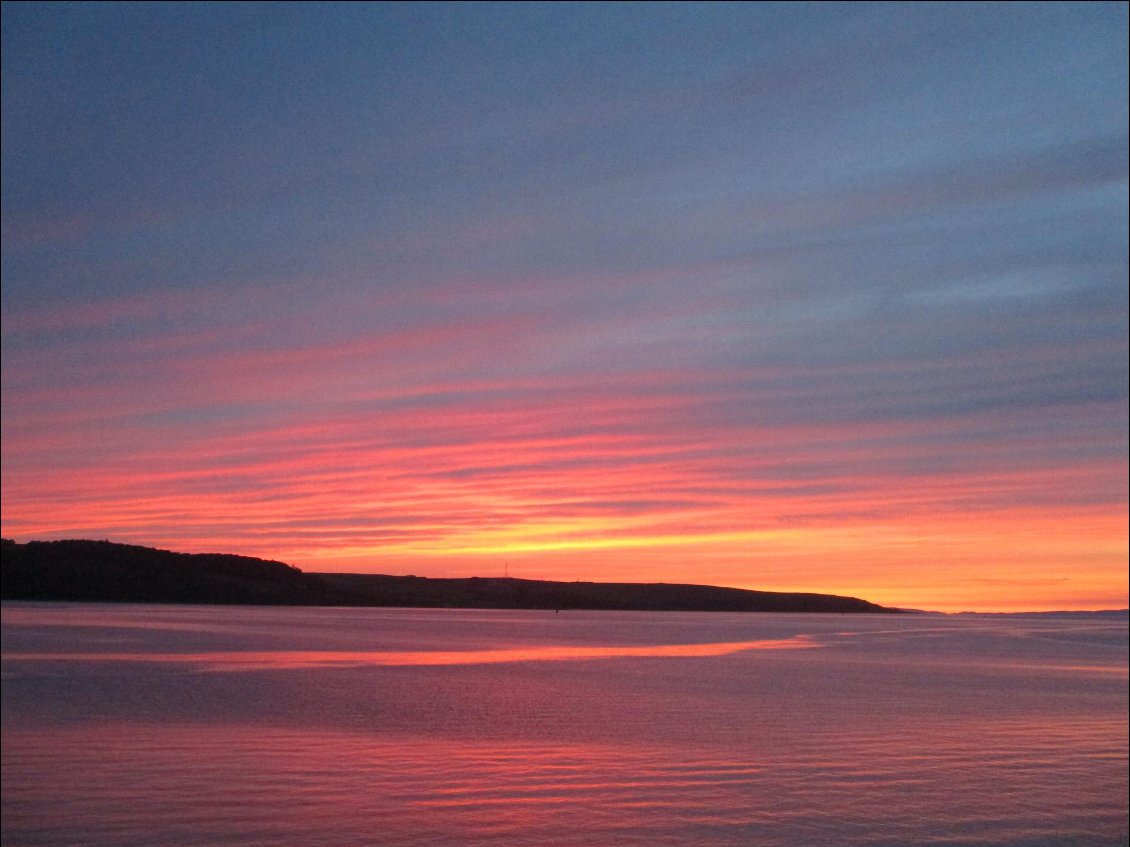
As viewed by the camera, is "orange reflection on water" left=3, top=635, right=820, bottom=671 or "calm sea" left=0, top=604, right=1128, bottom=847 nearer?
"calm sea" left=0, top=604, right=1128, bottom=847

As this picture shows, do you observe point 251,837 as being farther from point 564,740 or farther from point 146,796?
point 564,740

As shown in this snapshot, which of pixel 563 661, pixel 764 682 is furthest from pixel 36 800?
pixel 563 661

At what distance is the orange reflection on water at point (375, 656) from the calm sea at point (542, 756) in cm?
60

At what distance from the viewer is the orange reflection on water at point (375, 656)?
43109 mm

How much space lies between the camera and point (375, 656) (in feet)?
171

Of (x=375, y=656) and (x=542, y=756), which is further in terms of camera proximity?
(x=375, y=656)

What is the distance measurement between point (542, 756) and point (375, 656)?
31.4m

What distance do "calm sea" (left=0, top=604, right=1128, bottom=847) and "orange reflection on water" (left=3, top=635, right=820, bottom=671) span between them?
60cm

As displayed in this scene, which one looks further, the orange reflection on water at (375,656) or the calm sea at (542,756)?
the orange reflection on water at (375,656)

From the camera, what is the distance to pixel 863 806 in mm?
17781

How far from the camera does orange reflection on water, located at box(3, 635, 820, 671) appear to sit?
4311 cm

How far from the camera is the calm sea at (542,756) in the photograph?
1597 cm

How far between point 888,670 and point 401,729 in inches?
1224

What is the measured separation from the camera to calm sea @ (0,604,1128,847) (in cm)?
1597
